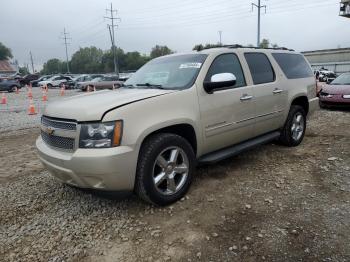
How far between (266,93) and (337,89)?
7.09 m

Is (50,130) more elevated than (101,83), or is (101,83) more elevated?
(50,130)

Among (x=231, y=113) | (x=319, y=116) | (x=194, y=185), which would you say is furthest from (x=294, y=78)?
(x=319, y=116)

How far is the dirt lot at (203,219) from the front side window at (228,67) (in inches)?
53.3

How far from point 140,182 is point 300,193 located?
2037 mm

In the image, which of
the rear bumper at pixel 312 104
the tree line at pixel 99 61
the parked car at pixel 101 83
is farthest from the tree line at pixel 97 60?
the rear bumper at pixel 312 104

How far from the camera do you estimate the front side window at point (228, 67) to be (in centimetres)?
425

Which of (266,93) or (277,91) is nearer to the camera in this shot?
(266,93)

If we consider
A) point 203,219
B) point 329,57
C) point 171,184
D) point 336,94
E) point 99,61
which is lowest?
point 203,219

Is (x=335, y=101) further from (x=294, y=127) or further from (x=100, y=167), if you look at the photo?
(x=100, y=167)

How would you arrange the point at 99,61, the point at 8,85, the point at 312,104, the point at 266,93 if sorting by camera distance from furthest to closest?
the point at 99,61
the point at 8,85
the point at 312,104
the point at 266,93

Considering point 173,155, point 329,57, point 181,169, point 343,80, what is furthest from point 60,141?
point 329,57

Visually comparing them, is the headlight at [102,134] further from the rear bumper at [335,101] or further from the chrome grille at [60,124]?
the rear bumper at [335,101]

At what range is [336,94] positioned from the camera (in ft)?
34.8

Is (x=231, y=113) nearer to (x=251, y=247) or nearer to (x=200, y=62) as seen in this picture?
(x=200, y=62)
